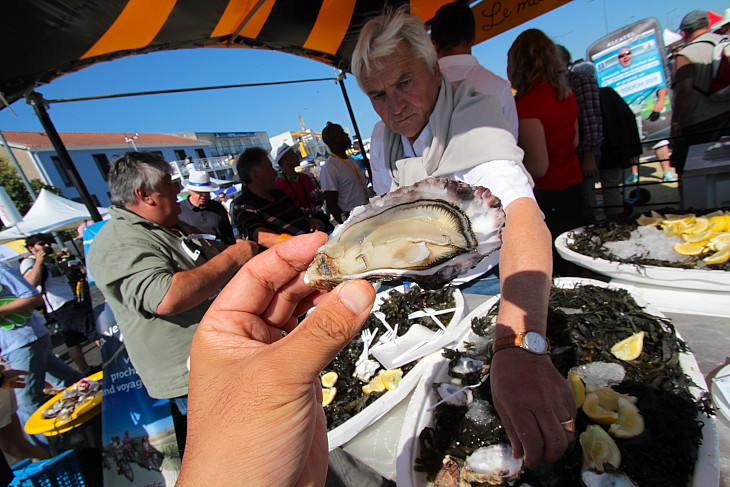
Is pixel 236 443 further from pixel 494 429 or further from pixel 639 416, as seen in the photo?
pixel 639 416

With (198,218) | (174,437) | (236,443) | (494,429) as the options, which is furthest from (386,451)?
(198,218)

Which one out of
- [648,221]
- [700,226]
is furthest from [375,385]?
[648,221]

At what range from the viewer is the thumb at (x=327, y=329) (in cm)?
69

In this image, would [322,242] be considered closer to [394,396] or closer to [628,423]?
[394,396]

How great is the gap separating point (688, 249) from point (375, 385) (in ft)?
5.68

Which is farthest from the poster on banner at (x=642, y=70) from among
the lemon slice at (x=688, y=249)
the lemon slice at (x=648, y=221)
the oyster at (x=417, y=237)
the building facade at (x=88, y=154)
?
the building facade at (x=88, y=154)

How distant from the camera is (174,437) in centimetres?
237

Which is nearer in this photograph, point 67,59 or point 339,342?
point 339,342

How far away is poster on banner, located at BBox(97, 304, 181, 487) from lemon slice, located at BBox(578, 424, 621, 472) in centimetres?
263

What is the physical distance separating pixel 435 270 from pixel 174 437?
259 cm

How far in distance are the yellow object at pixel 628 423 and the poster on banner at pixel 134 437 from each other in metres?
2.72

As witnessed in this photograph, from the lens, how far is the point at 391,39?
1307mm

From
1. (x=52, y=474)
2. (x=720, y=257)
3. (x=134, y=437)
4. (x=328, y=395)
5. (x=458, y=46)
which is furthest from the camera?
(x=134, y=437)

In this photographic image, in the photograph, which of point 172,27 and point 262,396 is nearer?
point 262,396
